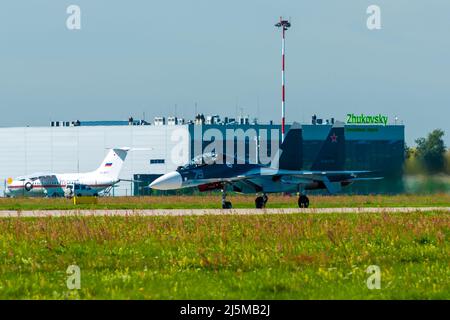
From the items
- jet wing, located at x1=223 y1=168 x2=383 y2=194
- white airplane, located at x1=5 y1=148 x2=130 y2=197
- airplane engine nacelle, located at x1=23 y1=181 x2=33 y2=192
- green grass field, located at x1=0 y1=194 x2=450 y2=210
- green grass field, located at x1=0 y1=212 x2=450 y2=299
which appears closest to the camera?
green grass field, located at x1=0 y1=212 x2=450 y2=299

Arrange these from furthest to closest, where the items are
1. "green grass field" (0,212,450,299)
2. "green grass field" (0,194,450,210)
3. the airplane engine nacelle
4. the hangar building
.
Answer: the hangar building, the airplane engine nacelle, "green grass field" (0,194,450,210), "green grass field" (0,212,450,299)

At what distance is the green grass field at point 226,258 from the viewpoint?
16328 mm

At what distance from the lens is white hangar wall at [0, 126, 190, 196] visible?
122625mm

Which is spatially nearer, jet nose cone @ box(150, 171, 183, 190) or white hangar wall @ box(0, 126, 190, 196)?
jet nose cone @ box(150, 171, 183, 190)

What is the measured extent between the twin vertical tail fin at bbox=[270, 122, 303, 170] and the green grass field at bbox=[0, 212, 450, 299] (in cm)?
2233

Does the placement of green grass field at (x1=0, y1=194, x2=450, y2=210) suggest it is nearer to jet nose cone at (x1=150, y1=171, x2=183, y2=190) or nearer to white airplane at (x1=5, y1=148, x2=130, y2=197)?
jet nose cone at (x1=150, y1=171, x2=183, y2=190)

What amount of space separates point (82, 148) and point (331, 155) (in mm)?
74613

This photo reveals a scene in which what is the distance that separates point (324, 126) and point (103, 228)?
324ft

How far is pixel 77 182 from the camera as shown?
10562cm

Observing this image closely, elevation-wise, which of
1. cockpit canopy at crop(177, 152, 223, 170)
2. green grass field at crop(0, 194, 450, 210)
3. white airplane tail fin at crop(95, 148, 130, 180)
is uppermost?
cockpit canopy at crop(177, 152, 223, 170)

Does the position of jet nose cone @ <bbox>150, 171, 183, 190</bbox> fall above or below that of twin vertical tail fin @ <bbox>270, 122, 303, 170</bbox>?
below

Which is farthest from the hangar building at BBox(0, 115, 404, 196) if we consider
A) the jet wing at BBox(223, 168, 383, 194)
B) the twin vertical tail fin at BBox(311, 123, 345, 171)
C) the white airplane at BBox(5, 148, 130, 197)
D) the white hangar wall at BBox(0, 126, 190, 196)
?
the jet wing at BBox(223, 168, 383, 194)

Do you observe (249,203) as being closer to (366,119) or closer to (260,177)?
(260,177)
